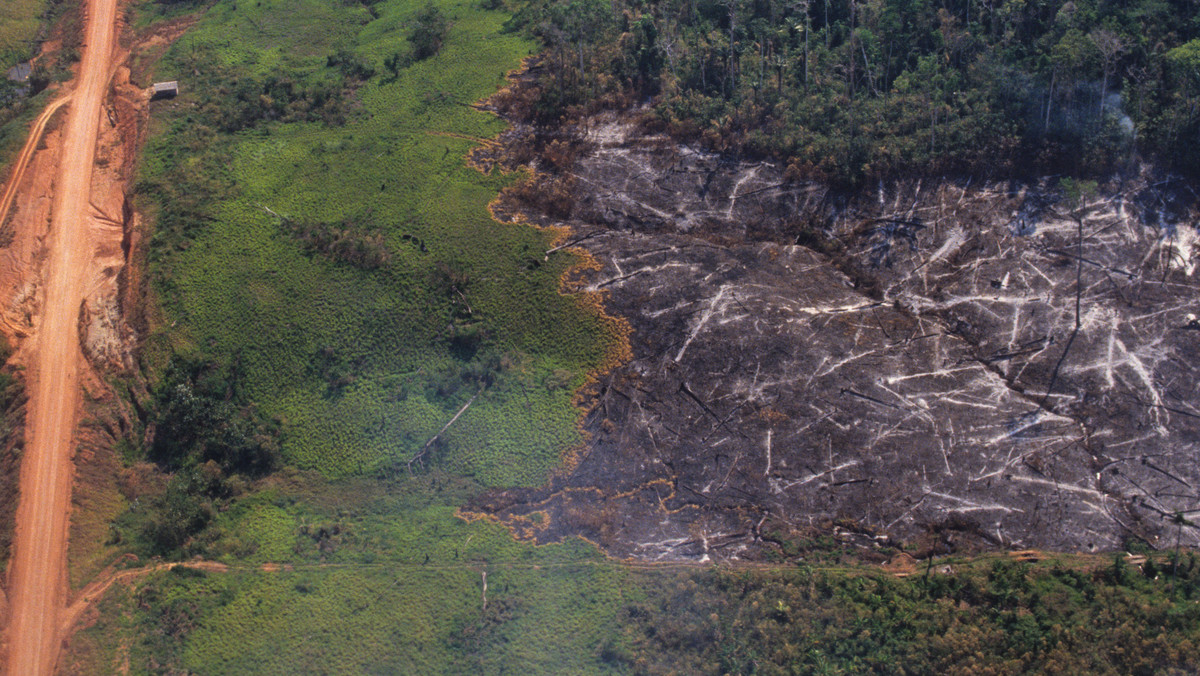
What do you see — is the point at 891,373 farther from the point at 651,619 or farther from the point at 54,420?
the point at 54,420

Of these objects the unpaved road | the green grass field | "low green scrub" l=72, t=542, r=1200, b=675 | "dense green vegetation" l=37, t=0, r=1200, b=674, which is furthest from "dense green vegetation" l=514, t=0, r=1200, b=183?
the green grass field

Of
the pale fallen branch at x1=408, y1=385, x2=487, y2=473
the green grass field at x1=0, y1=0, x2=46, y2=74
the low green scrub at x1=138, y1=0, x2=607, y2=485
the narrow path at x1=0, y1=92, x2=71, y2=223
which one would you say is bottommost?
the pale fallen branch at x1=408, y1=385, x2=487, y2=473

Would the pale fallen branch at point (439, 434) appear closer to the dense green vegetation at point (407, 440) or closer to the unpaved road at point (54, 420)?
the dense green vegetation at point (407, 440)

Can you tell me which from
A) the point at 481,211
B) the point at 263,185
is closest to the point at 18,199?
the point at 263,185

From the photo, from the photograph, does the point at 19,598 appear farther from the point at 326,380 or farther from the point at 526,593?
the point at 526,593

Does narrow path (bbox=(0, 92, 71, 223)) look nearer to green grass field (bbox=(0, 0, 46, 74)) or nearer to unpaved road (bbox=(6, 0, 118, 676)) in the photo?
unpaved road (bbox=(6, 0, 118, 676))

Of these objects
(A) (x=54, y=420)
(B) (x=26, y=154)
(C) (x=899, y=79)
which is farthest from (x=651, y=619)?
(B) (x=26, y=154)

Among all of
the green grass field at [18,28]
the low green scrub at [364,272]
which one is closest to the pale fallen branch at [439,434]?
the low green scrub at [364,272]
